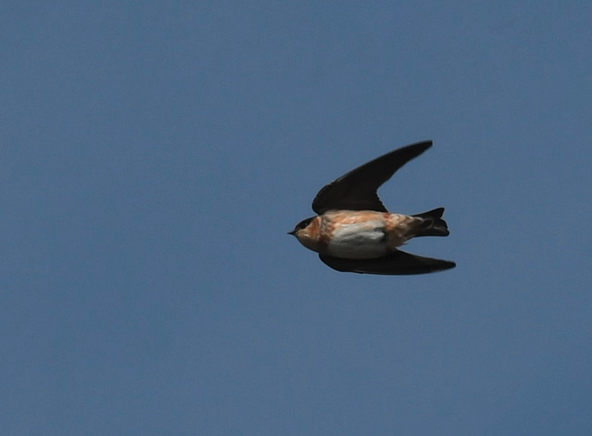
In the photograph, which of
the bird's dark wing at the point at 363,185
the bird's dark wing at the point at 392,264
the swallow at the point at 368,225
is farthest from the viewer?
the bird's dark wing at the point at 392,264

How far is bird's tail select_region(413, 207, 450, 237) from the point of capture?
28.2 meters

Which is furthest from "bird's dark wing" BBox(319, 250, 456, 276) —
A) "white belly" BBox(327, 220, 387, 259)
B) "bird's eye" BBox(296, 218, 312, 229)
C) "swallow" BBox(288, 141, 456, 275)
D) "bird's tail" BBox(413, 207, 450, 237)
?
"bird's tail" BBox(413, 207, 450, 237)

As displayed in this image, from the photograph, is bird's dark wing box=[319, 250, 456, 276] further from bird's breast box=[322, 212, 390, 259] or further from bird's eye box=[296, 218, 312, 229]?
bird's eye box=[296, 218, 312, 229]

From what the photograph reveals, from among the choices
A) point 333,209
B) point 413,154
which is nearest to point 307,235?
point 333,209

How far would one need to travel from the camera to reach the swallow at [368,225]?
28.2 m

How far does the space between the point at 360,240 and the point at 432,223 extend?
1.28 meters

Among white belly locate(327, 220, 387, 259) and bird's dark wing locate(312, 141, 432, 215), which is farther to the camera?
white belly locate(327, 220, 387, 259)

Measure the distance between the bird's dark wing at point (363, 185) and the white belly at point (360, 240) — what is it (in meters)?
0.45

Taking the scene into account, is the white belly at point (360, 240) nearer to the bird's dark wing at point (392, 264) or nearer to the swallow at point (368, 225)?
the swallow at point (368, 225)

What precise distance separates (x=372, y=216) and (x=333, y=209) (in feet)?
2.53

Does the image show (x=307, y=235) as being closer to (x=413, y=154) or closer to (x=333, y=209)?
(x=333, y=209)

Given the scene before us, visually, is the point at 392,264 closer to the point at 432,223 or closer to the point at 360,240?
the point at 360,240

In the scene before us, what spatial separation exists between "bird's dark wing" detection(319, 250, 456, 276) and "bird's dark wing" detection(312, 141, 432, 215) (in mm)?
923

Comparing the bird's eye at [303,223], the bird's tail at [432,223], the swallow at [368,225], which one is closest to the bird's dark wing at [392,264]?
the swallow at [368,225]
